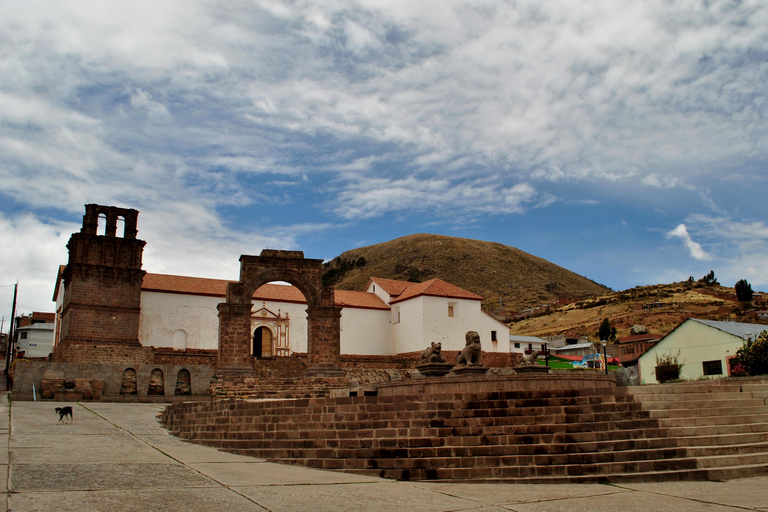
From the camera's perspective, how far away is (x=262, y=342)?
3803 cm

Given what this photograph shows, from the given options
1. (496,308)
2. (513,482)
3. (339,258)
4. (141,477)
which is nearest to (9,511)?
(141,477)

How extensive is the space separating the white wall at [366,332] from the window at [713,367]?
20.0 m

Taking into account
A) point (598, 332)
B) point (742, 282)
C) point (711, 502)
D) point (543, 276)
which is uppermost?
point (543, 276)

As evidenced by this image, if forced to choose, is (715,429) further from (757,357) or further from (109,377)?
(109,377)

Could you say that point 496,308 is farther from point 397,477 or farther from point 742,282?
point 397,477

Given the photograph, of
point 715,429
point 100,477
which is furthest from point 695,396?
point 100,477

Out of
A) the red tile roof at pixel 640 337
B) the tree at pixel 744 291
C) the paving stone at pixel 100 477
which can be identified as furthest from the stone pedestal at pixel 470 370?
the tree at pixel 744 291

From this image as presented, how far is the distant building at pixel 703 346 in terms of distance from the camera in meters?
→ 29.5

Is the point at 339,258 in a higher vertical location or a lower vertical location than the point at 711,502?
higher

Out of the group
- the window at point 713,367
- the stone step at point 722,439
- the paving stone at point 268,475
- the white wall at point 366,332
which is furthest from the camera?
the white wall at point 366,332

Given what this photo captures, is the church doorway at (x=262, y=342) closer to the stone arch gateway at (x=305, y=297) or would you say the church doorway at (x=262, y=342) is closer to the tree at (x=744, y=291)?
the stone arch gateway at (x=305, y=297)

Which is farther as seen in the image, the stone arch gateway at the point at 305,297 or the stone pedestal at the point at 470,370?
the stone arch gateway at the point at 305,297

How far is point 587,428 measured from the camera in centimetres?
1123

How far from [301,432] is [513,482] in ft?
14.5
